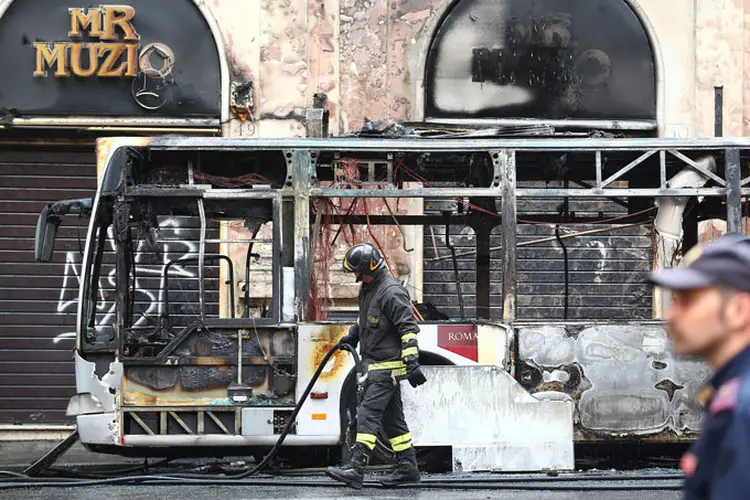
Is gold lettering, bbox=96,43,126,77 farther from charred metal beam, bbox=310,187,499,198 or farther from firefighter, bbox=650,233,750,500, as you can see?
firefighter, bbox=650,233,750,500

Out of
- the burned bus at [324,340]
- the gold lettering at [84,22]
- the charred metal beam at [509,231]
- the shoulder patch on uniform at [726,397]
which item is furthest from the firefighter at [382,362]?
the gold lettering at [84,22]

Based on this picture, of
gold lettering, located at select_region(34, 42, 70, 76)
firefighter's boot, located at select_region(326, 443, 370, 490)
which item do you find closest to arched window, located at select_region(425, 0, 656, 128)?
gold lettering, located at select_region(34, 42, 70, 76)

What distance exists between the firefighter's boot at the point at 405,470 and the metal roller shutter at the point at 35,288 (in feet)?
23.0

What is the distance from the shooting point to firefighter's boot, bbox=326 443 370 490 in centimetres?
845

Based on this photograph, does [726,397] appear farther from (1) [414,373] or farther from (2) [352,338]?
(2) [352,338]

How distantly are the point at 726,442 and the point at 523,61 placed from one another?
12.7m

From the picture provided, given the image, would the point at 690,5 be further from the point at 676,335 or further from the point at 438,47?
the point at 676,335

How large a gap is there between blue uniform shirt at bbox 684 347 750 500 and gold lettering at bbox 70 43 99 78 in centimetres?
1273

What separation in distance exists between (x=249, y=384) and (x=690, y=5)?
874 centimetres

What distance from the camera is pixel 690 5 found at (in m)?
14.9

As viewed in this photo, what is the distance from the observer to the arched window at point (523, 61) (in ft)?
48.3

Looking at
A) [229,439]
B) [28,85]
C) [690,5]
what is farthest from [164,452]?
[690,5]

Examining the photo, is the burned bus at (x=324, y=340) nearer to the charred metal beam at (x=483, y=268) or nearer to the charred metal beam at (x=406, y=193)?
the charred metal beam at (x=406, y=193)

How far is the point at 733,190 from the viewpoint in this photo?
991 cm
